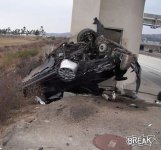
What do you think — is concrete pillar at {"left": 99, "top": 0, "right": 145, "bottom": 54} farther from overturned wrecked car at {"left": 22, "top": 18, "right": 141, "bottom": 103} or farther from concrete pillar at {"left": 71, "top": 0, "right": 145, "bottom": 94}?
overturned wrecked car at {"left": 22, "top": 18, "right": 141, "bottom": 103}

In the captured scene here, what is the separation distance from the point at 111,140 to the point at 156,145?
2.98ft

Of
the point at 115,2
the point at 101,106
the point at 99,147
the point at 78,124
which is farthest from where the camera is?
the point at 115,2

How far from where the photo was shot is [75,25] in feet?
66.7

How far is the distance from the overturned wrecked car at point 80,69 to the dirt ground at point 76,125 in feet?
5.01

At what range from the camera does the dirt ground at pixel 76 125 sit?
29.7 ft

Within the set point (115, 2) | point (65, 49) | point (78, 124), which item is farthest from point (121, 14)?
point (78, 124)

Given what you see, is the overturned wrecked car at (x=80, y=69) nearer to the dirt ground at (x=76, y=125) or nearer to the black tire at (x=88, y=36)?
the black tire at (x=88, y=36)

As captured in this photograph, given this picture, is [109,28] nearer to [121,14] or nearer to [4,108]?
[121,14]

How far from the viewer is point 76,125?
1019 centimetres

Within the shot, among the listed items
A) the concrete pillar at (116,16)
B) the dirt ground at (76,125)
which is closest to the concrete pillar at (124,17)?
the concrete pillar at (116,16)

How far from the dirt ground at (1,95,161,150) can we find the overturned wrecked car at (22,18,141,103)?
153 cm

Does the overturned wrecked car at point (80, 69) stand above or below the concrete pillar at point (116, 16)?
below

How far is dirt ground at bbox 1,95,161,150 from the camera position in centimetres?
906

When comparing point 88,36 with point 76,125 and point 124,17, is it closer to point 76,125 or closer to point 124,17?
point 124,17
